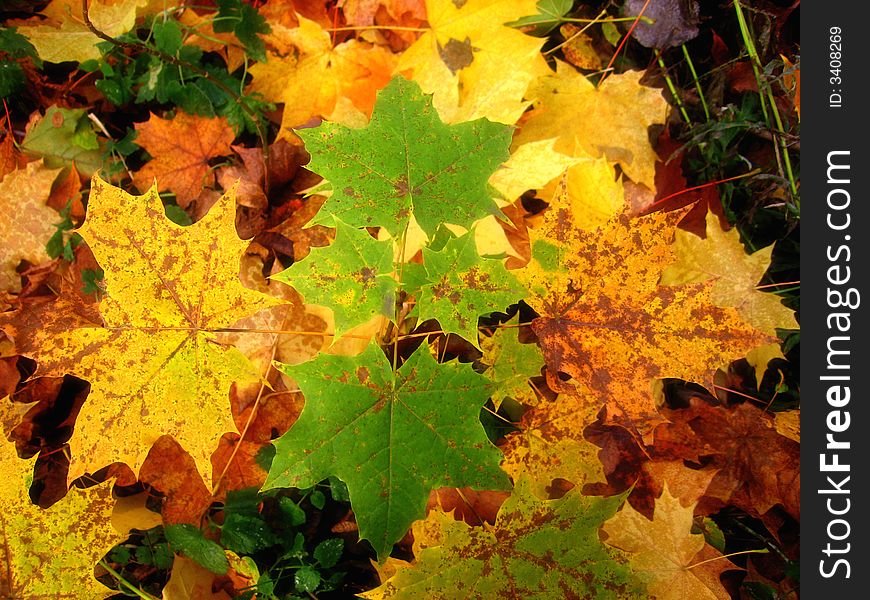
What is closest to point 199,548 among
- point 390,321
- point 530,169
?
point 390,321

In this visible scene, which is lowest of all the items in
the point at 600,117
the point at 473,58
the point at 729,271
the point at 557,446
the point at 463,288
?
the point at 557,446

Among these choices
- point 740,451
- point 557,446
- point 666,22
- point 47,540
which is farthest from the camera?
point 666,22

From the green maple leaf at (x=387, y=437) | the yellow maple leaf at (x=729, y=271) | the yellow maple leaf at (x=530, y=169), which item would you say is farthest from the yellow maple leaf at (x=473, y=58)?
the green maple leaf at (x=387, y=437)

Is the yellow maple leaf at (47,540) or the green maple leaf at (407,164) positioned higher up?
the green maple leaf at (407,164)

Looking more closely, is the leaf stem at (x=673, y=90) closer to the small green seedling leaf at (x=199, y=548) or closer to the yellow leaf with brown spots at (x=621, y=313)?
the yellow leaf with brown spots at (x=621, y=313)

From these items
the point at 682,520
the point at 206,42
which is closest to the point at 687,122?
the point at 682,520

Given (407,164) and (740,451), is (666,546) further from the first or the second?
(407,164)
